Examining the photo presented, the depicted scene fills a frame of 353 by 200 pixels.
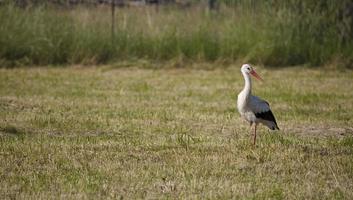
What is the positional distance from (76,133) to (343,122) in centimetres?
353

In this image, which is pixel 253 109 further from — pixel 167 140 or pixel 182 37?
pixel 182 37

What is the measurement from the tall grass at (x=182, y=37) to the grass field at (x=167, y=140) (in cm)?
207

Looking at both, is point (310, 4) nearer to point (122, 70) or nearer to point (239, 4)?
point (239, 4)

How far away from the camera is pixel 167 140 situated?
873 centimetres

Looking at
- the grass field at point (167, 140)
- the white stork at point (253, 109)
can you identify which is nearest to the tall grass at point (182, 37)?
the grass field at point (167, 140)

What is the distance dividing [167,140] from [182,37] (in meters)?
9.06

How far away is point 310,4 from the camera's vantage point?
17.7 meters

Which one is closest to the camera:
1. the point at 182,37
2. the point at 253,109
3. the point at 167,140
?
the point at 167,140

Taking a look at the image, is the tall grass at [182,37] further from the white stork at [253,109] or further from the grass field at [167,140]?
the white stork at [253,109]

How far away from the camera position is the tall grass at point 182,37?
17.0 meters

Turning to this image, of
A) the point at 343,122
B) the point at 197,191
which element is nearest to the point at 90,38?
the point at 343,122

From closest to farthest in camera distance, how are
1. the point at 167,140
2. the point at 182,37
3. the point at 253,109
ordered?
1. the point at 167,140
2. the point at 253,109
3. the point at 182,37

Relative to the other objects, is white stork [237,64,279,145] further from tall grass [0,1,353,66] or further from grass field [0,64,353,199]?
tall grass [0,1,353,66]

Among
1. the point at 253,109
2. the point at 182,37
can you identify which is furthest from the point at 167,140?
the point at 182,37
